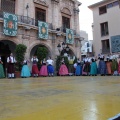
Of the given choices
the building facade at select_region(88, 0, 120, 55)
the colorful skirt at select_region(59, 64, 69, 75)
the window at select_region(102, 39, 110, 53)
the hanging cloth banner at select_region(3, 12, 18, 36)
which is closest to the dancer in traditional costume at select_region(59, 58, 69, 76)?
the colorful skirt at select_region(59, 64, 69, 75)

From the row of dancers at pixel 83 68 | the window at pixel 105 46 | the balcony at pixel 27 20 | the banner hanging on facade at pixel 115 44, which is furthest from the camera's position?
the window at pixel 105 46

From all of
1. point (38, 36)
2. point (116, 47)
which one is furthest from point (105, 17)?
point (38, 36)

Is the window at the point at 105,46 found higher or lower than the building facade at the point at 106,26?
lower

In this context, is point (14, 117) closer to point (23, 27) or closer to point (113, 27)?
point (23, 27)

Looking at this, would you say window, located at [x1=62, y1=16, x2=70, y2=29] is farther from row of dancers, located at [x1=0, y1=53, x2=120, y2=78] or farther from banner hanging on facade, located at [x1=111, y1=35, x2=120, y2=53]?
banner hanging on facade, located at [x1=111, y1=35, x2=120, y2=53]

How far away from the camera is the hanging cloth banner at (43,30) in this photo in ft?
52.4

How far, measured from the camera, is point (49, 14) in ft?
58.7

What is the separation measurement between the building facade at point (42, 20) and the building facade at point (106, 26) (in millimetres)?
4345

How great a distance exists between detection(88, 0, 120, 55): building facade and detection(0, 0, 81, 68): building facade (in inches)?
171

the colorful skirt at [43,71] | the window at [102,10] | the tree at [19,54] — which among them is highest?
the window at [102,10]

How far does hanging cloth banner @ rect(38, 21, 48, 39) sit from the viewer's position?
16.0m

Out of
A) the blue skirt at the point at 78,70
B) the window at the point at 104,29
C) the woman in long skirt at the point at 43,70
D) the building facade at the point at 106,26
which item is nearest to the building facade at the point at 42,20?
the woman in long skirt at the point at 43,70

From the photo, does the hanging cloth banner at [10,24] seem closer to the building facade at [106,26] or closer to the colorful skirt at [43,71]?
the colorful skirt at [43,71]

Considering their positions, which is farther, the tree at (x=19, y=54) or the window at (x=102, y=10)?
the window at (x=102, y=10)
